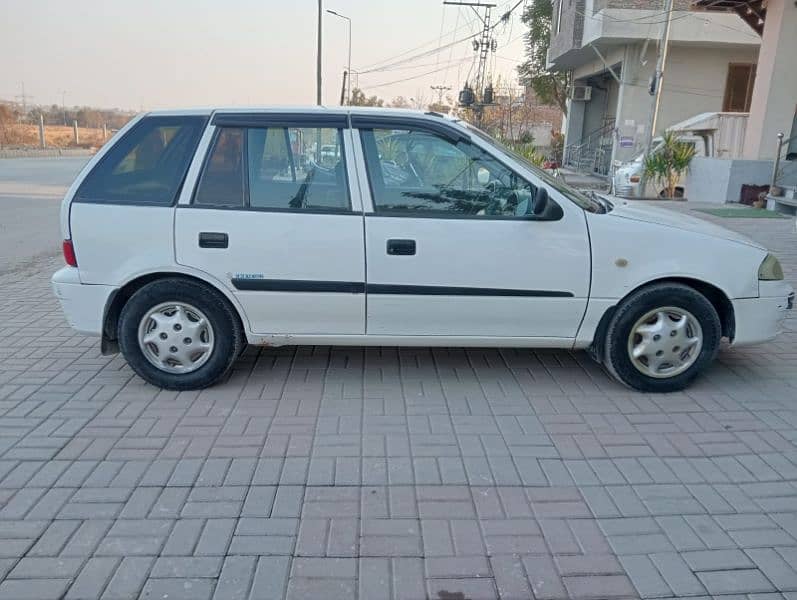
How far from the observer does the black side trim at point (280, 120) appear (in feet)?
13.6

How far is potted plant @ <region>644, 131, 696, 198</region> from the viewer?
665 inches

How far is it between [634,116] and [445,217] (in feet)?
77.1

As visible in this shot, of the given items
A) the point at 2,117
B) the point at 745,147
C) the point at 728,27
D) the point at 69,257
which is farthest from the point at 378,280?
the point at 2,117

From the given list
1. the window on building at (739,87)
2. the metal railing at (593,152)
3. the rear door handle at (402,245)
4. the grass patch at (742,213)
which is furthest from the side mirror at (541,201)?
the metal railing at (593,152)

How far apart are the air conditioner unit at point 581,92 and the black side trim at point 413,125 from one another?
30432 mm

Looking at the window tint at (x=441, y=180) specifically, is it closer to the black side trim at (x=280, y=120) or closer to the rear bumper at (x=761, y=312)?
the black side trim at (x=280, y=120)

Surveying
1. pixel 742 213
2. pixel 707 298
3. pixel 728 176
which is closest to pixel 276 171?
pixel 707 298

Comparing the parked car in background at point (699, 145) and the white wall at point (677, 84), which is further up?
the white wall at point (677, 84)

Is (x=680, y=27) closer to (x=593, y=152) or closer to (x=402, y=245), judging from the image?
(x=593, y=152)

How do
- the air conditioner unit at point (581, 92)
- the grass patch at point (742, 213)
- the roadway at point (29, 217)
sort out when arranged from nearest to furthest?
the roadway at point (29, 217)
the grass patch at point (742, 213)
the air conditioner unit at point (581, 92)

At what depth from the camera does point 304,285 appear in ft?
13.3

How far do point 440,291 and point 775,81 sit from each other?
1331 cm

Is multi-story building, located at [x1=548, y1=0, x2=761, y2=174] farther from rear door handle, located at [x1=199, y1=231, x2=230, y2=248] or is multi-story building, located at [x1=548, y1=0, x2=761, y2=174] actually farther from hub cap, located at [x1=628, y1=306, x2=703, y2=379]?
rear door handle, located at [x1=199, y1=231, x2=230, y2=248]

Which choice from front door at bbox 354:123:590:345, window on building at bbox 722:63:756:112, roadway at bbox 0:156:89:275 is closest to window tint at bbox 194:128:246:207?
front door at bbox 354:123:590:345
